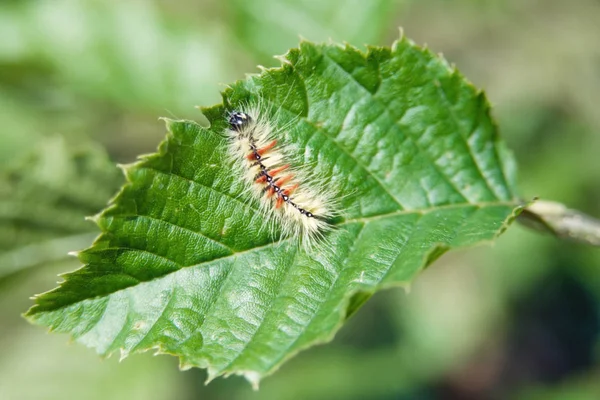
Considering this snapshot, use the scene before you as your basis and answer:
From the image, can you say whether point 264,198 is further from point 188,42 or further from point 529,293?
point 529,293

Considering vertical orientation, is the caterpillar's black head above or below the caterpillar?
above

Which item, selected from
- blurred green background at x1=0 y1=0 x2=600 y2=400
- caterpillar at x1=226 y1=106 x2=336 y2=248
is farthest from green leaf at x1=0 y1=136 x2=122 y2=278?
caterpillar at x1=226 y1=106 x2=336 y2=248

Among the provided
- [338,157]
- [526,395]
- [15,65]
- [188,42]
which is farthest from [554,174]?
[15,65]

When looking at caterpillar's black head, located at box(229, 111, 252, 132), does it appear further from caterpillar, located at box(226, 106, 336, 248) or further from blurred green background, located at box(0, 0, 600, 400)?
blurred green background, located at box(0, 0, 600, 400)

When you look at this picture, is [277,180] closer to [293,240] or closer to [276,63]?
[293,240]

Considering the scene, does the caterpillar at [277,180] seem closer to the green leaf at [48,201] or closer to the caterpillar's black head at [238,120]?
the caterpillar's black head at [238,120]
